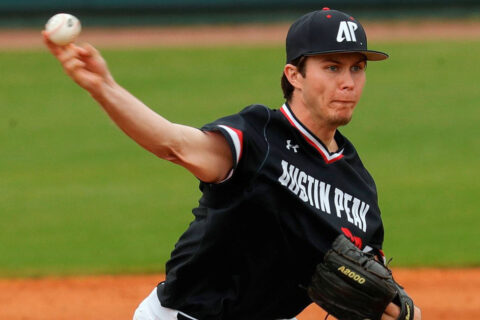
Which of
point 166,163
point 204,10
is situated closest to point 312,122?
point 166,163

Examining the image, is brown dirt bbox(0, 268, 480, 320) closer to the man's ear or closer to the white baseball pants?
the white baseball pants

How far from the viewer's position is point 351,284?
3477 millimetres

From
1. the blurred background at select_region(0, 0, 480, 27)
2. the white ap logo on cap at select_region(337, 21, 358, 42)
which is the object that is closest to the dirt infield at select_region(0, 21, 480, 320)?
the white ap logo on cap at select_region(337, 21, 358, 42)

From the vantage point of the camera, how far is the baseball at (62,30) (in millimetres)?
2840

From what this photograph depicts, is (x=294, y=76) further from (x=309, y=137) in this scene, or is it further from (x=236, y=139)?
(x=236, y=139)

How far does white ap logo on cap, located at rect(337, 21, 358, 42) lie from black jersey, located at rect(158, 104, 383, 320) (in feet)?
1.15

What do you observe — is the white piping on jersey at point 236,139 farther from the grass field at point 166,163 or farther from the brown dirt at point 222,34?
the brown dirt at point 222,34

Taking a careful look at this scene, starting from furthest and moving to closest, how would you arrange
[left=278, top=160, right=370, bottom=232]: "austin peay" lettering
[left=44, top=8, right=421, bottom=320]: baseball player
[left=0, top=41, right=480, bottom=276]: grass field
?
[left=0, top=41, right=480, bottom=276]: grass field → [left=278, top=160, right=370, bottom=232]: "austin peay" lettering → [left=44, top=8, right=421, bottom=320]: baseball player

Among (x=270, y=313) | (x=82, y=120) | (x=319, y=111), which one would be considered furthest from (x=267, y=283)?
(x=82, y=120)

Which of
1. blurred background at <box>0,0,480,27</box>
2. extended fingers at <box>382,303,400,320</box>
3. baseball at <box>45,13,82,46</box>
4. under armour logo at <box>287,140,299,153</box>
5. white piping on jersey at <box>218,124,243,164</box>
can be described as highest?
blurred background at <box>0,0,480,27</box>

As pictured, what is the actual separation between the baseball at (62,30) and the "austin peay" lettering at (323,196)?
3.12 feet

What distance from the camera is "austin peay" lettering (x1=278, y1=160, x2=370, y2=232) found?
3449 mm

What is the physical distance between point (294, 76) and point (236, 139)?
21.8 inches

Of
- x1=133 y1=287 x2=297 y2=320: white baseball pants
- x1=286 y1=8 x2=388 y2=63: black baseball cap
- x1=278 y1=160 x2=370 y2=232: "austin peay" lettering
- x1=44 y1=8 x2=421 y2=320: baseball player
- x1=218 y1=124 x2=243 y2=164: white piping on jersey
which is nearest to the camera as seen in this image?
x1=218 y1=124 x2=243 y2=164: white piping on jersey
